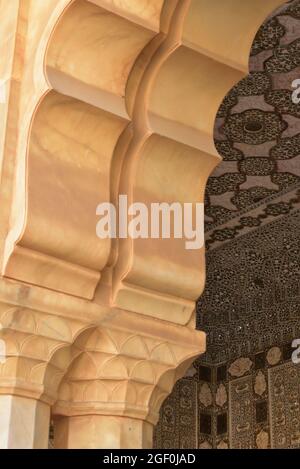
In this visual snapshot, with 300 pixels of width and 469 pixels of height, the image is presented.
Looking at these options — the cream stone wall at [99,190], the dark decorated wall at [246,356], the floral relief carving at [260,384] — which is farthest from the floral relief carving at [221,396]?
the cream stone wall at [99,190]

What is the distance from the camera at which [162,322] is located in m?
2.10

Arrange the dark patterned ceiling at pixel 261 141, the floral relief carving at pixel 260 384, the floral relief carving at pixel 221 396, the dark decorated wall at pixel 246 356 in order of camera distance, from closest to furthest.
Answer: the dark patterned ceiling at pixel 261 141, the dark decorated wall at pixel 246 356, the floral relief carving at pixel 260 384, the floral relief carving at pixel 221 396

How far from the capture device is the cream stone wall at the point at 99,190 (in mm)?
1915

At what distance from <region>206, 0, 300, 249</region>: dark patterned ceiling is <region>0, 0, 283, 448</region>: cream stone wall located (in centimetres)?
191

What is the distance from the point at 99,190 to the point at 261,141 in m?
2.98

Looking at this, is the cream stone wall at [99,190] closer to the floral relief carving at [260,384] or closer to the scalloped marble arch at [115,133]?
the scalloped marble arch at [115,133]

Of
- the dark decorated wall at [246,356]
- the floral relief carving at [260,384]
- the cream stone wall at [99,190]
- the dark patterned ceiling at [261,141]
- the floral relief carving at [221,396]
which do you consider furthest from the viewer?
the floral relief carving at [221,396]

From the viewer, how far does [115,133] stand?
2100 millimetres

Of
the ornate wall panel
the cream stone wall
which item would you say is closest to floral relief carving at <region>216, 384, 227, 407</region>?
the ornate wall panel

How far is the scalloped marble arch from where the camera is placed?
1.96 meters

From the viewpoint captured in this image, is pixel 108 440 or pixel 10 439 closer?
pixel 10 439
